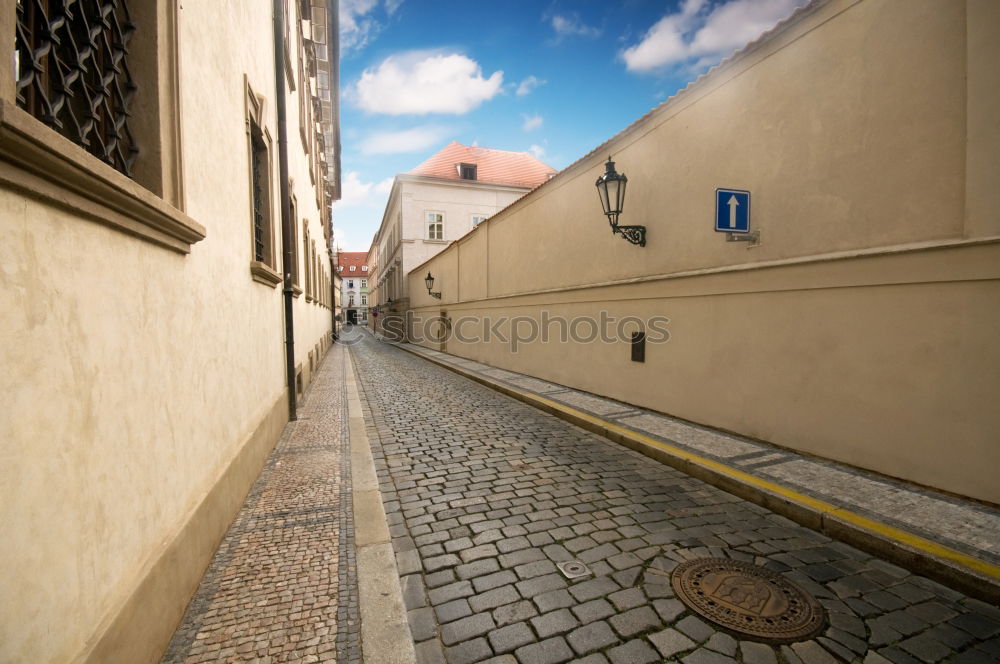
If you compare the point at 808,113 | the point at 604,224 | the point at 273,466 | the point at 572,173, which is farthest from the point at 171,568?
the point at 572,173

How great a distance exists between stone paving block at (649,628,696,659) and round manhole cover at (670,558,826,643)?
254 mm

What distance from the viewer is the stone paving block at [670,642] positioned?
A: 7.54 feet

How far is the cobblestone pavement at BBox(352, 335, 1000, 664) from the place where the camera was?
233cm

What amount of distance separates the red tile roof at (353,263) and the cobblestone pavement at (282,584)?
314 feet

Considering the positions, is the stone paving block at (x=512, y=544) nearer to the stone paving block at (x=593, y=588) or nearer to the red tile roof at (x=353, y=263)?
the stone paving block at (x=593, y=588)

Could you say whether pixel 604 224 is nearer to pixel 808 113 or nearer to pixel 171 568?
pixel 808 113

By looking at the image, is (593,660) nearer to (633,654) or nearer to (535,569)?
(633,654)

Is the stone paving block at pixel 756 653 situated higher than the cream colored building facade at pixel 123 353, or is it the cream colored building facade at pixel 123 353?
the cream colored building facade at pixel 123 353

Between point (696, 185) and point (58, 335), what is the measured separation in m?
6.95

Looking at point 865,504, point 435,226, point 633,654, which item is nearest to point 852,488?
point 865,504

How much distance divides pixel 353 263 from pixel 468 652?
104 meters

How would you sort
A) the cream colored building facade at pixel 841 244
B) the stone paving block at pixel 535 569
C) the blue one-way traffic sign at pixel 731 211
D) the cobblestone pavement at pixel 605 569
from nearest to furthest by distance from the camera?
the cobblestone pavement at pixel 605 569 → the stone paving block at pixel 535 569 → the cream colored building facade at pixel 841 244 → the blue one-way traffic sign at pixel 731 211

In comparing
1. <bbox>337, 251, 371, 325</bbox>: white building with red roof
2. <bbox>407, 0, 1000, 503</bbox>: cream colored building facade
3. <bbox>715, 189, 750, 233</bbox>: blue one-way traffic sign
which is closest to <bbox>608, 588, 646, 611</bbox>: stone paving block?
<bbox>407, 0, 1000, 503</bbox>: cream colored building facade

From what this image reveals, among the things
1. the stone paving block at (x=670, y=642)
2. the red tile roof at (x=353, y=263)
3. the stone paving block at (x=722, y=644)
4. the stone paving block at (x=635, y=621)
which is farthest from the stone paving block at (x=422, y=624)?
the red tile roof at (x=353, y=263)
